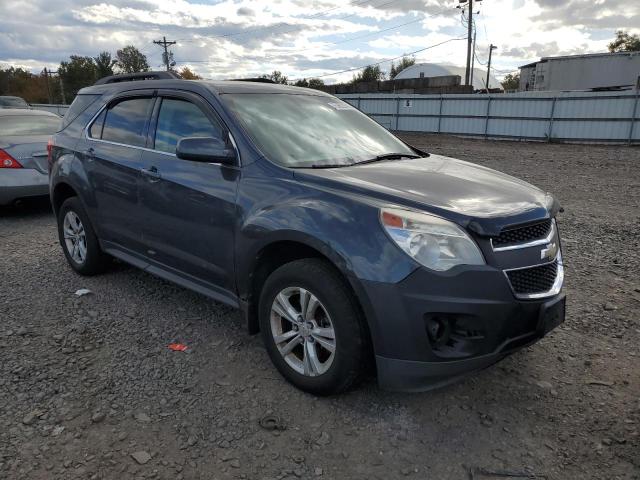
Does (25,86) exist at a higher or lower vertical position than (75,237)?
higher

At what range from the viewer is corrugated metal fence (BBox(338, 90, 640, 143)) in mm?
19828

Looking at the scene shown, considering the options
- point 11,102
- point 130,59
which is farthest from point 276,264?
point 130,59

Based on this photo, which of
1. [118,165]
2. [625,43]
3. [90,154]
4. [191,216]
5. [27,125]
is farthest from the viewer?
[625,43]

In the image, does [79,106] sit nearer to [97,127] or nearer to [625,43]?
[97,127]

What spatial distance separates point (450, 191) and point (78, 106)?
12.7ft

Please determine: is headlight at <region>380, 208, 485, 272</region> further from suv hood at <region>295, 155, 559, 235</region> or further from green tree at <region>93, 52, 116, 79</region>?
green tree at <region>93, 52, 116, 79</region>

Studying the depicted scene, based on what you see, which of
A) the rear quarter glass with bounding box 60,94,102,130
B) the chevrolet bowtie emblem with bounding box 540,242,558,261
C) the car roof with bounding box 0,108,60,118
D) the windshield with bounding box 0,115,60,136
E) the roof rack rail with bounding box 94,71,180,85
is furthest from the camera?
the car roof with bounding box 0,108,60,118

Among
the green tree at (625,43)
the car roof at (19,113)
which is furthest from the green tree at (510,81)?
the car roof at (19,113)

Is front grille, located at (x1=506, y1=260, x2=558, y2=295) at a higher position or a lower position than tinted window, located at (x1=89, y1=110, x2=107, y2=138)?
lower

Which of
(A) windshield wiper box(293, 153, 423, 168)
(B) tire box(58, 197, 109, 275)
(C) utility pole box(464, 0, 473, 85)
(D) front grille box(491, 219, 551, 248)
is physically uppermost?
(C) utility pole box(464, 0, 473, 85)

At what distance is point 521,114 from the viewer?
22344mm

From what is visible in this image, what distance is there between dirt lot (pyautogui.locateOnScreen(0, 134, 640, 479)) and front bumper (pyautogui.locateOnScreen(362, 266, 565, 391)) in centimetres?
39

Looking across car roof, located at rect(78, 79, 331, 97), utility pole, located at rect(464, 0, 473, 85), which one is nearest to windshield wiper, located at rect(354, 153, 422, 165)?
car roof, located at rect(78, 79, 331, 97)

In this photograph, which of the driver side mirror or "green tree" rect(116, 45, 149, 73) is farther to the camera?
"green tree" rect(116, 45, 149, 73)
